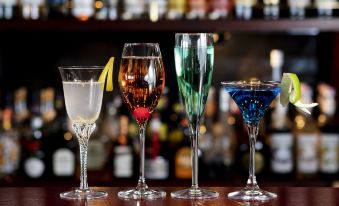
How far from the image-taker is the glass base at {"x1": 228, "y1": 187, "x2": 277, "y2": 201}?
1.00 metres

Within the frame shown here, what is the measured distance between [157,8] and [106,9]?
174mm

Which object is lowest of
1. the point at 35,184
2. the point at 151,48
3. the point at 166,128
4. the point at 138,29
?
the point at 35,184

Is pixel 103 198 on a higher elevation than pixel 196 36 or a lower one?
lower

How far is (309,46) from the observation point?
2768mm

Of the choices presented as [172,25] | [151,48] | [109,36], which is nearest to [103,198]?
[151,48]

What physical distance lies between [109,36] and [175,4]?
41 centimetres

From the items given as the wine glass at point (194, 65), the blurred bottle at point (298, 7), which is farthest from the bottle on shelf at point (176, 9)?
the wine glass at point (194, 65)

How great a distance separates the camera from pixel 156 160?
2.44 meters

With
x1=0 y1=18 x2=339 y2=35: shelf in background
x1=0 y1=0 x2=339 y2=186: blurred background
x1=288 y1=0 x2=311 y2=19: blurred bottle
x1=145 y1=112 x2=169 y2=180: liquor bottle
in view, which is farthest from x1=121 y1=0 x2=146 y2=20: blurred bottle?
x1=288 y1=0 x2=311 y2=19: blurred bottle

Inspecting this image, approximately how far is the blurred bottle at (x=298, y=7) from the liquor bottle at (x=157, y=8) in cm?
42

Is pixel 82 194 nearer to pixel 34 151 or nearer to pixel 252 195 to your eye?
pixel 252 195

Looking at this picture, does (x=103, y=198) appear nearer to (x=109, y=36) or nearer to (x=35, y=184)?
(x=35, y=184)

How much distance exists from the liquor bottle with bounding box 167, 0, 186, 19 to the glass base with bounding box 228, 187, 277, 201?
1413mm

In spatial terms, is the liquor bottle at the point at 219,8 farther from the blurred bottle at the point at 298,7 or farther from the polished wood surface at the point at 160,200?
the polished wood surface at the point at 160,200
